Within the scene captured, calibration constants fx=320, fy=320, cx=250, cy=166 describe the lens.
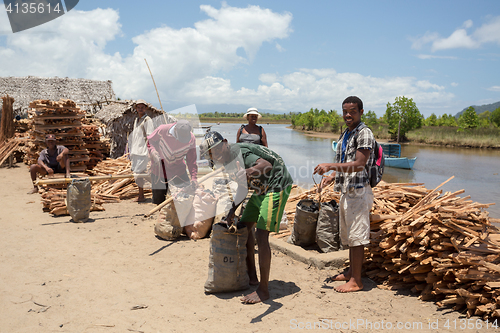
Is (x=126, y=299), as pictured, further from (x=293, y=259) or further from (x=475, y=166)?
(x=475, y=166)

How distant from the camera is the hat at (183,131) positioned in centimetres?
487

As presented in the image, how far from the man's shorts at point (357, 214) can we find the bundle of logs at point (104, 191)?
5402 millimetres

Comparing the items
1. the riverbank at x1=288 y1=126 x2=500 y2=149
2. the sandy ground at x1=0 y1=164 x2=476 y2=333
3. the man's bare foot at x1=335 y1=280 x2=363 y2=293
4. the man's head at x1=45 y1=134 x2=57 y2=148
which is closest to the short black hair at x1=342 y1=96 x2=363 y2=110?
the man's bare foot at x1=335 y1=280 x2=363 y2=293

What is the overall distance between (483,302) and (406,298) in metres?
0.73

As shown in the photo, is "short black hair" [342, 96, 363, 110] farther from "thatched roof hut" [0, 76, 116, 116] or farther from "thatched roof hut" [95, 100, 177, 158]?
Result: "thatched roof hut" [0, 76, 116, 116]

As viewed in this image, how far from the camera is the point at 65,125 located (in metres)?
9.41

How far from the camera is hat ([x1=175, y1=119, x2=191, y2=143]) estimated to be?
4.87 meters

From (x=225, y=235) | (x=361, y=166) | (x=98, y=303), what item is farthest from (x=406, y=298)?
(x=98, y=303)

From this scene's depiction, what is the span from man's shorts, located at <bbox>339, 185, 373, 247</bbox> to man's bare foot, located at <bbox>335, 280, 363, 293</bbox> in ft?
1.47

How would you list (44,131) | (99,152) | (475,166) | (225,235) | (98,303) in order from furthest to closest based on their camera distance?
1. (475,166)
2. (99,152)
3. (44,131)
4. (225,235)
5. (98,303)

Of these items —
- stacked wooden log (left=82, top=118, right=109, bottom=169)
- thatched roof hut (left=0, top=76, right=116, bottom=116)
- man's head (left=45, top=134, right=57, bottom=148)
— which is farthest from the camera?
thatched roof hut (left=0, top=76, right=116, bottom=116)

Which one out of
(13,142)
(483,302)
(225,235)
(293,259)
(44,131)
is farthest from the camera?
(13,142)

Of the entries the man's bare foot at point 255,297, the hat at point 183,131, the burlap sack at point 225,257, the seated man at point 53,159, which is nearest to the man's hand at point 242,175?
the burlap sack at point 225,257

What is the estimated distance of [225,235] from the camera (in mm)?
3367
